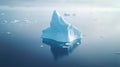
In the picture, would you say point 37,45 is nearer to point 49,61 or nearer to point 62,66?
point 49,61

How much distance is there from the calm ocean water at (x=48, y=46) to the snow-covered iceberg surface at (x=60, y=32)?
77 centimetres

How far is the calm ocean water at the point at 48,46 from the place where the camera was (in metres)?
12.8

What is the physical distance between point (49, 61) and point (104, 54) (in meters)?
3.84

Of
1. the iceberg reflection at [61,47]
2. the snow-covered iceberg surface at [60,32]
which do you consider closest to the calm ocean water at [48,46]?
the iceberg reflection at [61,47]

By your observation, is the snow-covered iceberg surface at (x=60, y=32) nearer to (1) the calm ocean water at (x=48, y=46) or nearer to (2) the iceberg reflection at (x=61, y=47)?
(2) the iceberg reflection at (x=61, y=47)

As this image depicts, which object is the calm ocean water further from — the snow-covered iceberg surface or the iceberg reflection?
the snow-covered iceberg surface

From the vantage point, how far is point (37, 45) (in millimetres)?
15133

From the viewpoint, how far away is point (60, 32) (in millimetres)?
14977

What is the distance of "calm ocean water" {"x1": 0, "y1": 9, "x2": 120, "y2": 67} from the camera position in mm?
12793

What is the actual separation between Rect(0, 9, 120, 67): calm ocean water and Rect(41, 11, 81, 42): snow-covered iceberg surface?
77 cm

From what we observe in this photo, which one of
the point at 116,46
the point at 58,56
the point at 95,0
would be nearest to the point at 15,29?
the point at 58,56

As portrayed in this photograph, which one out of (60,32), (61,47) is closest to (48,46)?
(61,47)

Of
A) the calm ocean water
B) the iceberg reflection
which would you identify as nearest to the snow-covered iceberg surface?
the iceberg reflection

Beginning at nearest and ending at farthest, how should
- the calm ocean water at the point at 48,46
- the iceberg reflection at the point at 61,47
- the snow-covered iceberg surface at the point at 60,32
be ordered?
the calm ocean water at the point at 48,46
the iceberg reflection at the point at 61,47
the snow-covered iceberg surface at the point at 60,32
